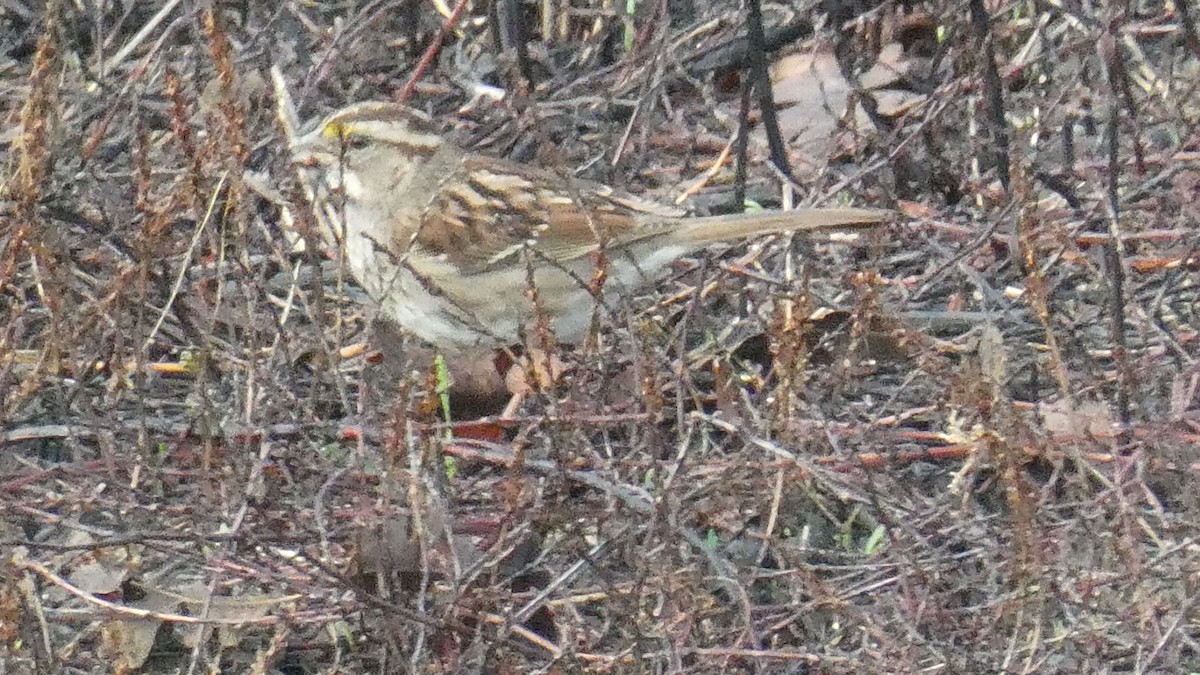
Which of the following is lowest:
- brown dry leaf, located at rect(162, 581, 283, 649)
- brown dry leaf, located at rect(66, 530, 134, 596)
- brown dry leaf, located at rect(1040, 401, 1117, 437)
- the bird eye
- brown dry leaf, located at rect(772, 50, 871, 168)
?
brown dry leaf, located at rect(1040, 401, 1117, 437)

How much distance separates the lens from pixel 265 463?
4.09m

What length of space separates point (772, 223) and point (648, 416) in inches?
53.7

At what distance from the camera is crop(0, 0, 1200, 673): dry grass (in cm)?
366

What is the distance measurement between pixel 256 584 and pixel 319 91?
Answer: 8.50 ft

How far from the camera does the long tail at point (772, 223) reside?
4547 millimetres

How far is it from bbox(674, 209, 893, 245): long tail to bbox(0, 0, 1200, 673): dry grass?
104 mm

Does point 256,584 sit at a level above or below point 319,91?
below

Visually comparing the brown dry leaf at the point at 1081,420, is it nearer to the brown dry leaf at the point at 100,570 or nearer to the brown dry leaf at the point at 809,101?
the brown dry leaf at the point at 809,101

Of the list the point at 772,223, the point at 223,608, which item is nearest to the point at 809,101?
the point at 772,223

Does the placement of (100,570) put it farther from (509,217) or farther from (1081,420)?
(1081,420)

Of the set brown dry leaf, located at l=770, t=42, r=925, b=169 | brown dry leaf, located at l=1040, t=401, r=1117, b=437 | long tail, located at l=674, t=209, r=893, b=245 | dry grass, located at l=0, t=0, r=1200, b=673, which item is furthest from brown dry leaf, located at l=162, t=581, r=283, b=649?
brown dry leaf, located at l=770, t=42, r=925, b=169

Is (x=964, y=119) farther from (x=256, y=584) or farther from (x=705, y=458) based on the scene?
(x=256, y=584)

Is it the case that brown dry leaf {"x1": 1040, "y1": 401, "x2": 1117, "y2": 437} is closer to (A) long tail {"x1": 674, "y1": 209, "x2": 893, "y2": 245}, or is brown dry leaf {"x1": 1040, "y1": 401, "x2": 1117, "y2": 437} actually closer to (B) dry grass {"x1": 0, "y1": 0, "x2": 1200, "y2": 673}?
(B) dry grass {"x1": 0, "y1": 0, "x2": 1200, "y2": 673}

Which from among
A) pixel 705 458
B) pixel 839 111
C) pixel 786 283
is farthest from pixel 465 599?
pixel 839 111
